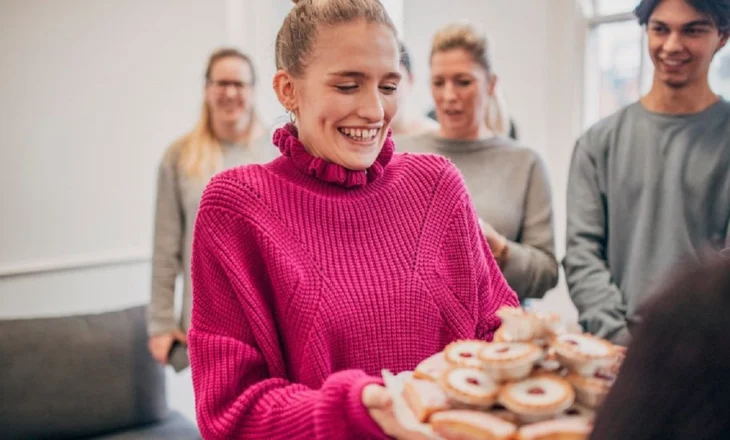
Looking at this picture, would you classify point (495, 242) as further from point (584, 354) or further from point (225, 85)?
point (225, 85)

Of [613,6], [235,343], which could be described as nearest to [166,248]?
[235,343]

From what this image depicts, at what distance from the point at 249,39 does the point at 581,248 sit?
2184 mm

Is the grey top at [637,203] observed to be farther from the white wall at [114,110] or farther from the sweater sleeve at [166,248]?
the white wall at [114,110]

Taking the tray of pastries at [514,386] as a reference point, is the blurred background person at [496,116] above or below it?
above

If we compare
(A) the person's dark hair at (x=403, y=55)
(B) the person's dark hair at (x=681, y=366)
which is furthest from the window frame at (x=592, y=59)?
(B) the person's dark hair at (x=681, y=366)

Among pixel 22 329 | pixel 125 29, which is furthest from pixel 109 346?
pixel 125 29

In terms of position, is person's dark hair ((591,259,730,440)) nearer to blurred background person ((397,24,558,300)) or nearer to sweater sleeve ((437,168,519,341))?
sweater sleeve ((437,168,519,341))

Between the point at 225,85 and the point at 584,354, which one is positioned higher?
the point at 225,85

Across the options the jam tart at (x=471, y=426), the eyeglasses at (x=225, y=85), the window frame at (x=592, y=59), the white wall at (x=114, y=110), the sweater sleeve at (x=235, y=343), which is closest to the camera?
the jam tart at (x=471, y=426)

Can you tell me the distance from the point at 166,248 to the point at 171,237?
4 centimetres

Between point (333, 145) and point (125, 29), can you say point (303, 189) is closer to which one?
point (333, 145)

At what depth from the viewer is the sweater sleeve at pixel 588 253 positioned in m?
1.58

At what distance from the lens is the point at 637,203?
5.27ft

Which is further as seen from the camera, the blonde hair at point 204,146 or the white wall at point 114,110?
the white wall at point 114,110
